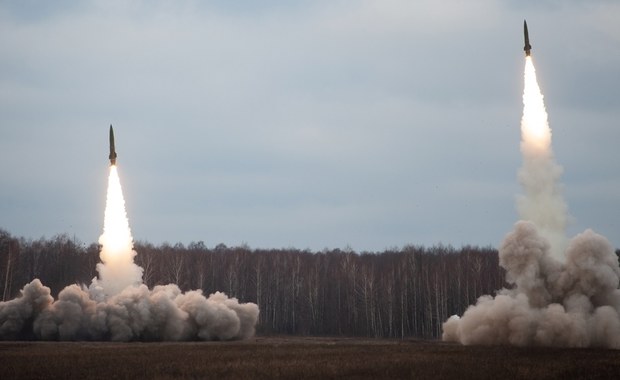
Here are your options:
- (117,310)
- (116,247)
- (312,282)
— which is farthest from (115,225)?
(312,282)

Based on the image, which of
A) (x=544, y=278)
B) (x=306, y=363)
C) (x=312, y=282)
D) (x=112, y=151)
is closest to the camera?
(x=306, y=363)

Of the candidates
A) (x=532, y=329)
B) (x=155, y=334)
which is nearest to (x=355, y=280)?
(x=155, y=334)

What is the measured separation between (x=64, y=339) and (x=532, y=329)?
96.9 feet

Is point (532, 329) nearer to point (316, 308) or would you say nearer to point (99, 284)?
point (99, 284)

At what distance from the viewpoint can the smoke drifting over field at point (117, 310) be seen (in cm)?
5269

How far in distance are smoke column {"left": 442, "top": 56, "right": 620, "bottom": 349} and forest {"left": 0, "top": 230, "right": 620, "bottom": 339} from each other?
29.4 metres

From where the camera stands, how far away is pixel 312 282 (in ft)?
300

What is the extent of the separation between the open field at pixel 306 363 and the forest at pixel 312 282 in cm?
3743

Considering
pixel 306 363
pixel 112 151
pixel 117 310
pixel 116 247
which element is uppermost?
pixel 112 151

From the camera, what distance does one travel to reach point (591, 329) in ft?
143

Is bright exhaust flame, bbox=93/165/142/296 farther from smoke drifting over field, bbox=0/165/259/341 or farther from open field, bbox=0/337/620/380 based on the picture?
open field, bbox=0/337/620/380

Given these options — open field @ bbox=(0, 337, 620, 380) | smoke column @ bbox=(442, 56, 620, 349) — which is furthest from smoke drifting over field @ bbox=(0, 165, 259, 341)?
smoke column @ bbox=(442, 56, 620, 349)

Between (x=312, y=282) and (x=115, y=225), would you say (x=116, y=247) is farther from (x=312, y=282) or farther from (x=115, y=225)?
(x=312, y=282)

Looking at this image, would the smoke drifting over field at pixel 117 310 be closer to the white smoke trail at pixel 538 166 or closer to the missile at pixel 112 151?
the missile at pixel 112 151
